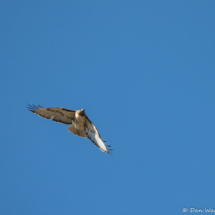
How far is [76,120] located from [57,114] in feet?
3.29

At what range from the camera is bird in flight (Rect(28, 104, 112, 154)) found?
1602cm

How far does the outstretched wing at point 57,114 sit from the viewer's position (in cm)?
1616

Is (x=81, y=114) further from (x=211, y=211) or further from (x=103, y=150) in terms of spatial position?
(x=211, y=211)

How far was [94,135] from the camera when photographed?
1675cm

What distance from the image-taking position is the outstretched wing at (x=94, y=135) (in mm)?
16375

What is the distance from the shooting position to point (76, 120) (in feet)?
53.0

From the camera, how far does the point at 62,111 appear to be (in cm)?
1622

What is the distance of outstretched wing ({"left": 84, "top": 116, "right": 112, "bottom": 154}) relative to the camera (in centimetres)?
1638

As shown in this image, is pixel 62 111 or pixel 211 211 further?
pixel 62 111

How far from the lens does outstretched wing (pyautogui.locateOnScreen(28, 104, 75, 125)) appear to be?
1616cm

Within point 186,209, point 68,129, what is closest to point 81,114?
point 68,129

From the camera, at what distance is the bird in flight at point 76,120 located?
1602 cm

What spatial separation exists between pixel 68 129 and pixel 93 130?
1.36m

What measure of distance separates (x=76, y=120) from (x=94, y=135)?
1261 millimetres
